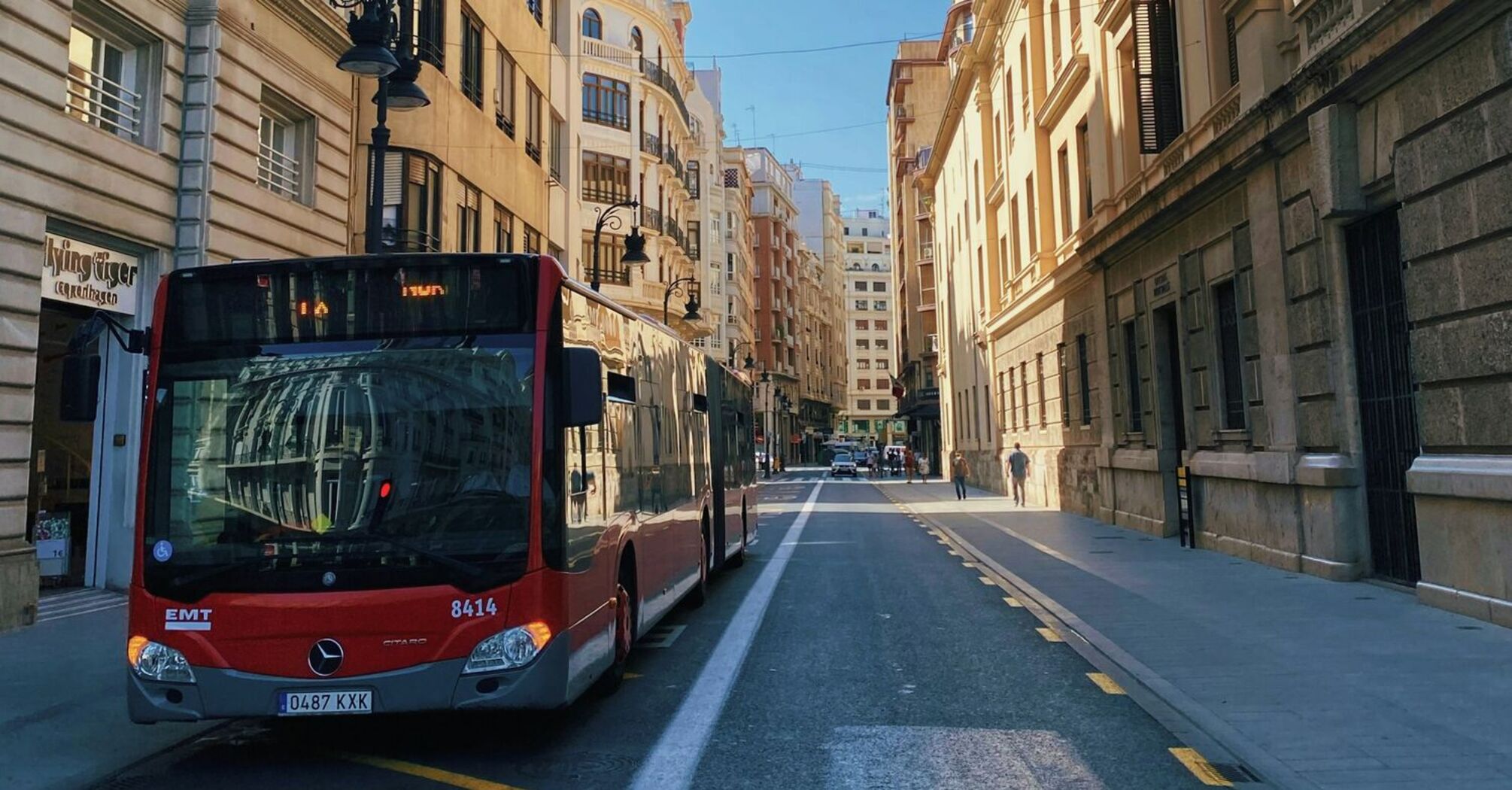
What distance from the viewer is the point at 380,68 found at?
1033 centimetres

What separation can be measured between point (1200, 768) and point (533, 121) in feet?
78.7

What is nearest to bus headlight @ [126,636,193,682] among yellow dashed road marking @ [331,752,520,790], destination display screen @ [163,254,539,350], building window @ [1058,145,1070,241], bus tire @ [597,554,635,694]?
yellow dashed road marking @ [331,752,520,790]

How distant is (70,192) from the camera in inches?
434

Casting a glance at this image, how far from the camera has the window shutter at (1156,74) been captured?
17.8 metres

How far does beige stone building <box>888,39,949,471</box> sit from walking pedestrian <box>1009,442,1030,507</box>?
30.7m

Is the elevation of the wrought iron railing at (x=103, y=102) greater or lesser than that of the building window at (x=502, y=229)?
lesser

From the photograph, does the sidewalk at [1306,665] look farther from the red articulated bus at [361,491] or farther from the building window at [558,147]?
the building window at [558,147]

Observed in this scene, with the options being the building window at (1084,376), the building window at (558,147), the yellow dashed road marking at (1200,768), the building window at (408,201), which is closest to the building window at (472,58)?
the building window at (408,201)

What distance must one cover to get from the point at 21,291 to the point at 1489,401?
13.9m

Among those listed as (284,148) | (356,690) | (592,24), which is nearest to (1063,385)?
(284,148)

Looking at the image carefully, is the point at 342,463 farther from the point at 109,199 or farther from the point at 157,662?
the point at 109,199

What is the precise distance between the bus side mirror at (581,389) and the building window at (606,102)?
3785 cm

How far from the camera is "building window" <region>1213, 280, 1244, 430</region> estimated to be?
608 inches

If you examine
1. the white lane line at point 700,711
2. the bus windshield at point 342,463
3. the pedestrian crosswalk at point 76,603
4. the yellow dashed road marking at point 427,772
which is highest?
the bus windshield at point 342,463
